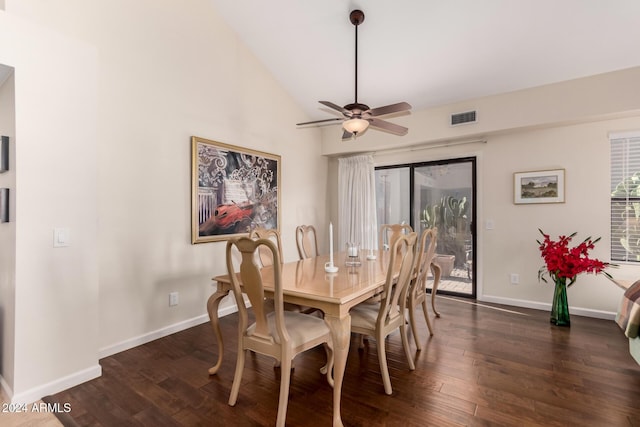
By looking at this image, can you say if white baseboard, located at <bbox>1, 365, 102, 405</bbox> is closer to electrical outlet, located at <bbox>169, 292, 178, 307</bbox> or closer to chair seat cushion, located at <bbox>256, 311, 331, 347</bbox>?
electrical outlet, located at <bbox>169, 292, 178, 307</bbox>

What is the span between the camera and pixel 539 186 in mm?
3779

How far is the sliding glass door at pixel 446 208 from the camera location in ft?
14.3

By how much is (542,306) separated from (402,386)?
2.69 m

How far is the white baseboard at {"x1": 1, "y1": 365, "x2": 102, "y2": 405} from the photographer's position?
197 cm

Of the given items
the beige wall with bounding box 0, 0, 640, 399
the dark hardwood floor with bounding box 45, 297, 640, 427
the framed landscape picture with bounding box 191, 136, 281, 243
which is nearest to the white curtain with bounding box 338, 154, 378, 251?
the beige wall with bounding box 0, 0, 640, 399

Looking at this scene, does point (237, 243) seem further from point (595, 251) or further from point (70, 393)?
point (595, 251)

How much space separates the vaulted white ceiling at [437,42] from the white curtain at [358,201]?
1130mm

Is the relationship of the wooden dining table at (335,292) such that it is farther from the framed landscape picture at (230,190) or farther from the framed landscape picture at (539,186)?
the framed landscape picture at (539,186)

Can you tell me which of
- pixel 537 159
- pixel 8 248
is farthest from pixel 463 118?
pixel 8 248

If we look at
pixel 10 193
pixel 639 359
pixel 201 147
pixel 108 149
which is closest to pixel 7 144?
pixel 10 193

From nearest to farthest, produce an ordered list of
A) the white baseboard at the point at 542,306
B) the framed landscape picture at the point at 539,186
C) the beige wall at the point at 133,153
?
the beige wall at the point at 133,153 < the white baseboard at the point at 542,306 < the framed landscape picture at the point at 539,186

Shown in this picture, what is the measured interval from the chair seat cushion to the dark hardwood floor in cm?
44

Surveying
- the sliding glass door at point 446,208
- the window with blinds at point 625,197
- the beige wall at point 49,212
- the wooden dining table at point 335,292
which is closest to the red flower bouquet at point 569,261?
the window with blinds at point 625,197

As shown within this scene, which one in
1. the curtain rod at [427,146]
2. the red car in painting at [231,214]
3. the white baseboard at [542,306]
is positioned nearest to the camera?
the white baseboard at [542,306]
